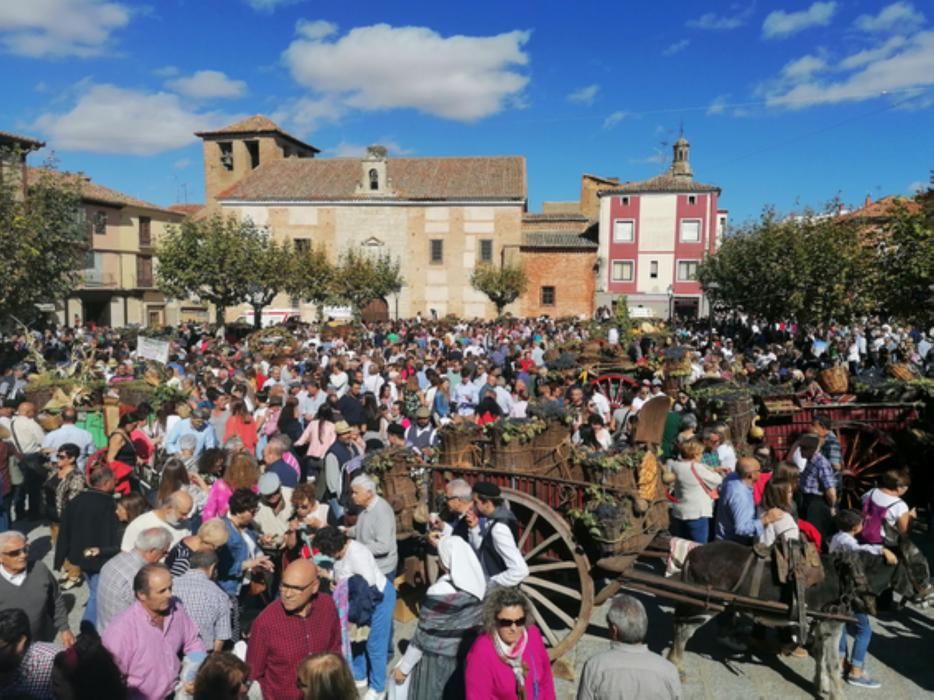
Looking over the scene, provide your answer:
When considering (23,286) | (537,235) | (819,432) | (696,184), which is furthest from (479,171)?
(819,432)

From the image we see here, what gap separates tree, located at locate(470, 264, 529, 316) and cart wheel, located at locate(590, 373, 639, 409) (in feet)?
87.4

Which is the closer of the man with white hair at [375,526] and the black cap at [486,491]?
the black cap at [486,491]

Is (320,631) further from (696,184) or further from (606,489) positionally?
(696,184)

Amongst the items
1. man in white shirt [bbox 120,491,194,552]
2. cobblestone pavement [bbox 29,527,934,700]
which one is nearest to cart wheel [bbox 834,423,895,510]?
cobblestone pavement [bbox 29,527,934,700]

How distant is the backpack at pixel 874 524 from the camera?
5523 millimetres

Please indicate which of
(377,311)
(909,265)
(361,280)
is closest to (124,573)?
(909,265)

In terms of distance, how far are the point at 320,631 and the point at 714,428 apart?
5.15 meters

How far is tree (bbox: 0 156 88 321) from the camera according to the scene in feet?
48.2

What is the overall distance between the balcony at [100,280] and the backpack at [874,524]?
37.5 metres

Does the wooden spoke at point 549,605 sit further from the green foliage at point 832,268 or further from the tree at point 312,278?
the tree at point 312,278

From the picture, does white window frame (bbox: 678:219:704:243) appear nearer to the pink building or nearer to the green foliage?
the pink building

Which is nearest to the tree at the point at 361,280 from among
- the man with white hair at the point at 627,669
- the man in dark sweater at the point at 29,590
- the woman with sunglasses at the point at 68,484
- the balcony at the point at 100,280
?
the balcony at the point at 100,280

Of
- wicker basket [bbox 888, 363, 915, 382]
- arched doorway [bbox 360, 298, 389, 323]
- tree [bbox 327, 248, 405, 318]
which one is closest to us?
wicker basket [bbox 888, 363, 915, 382]

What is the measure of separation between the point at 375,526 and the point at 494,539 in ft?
3.43
